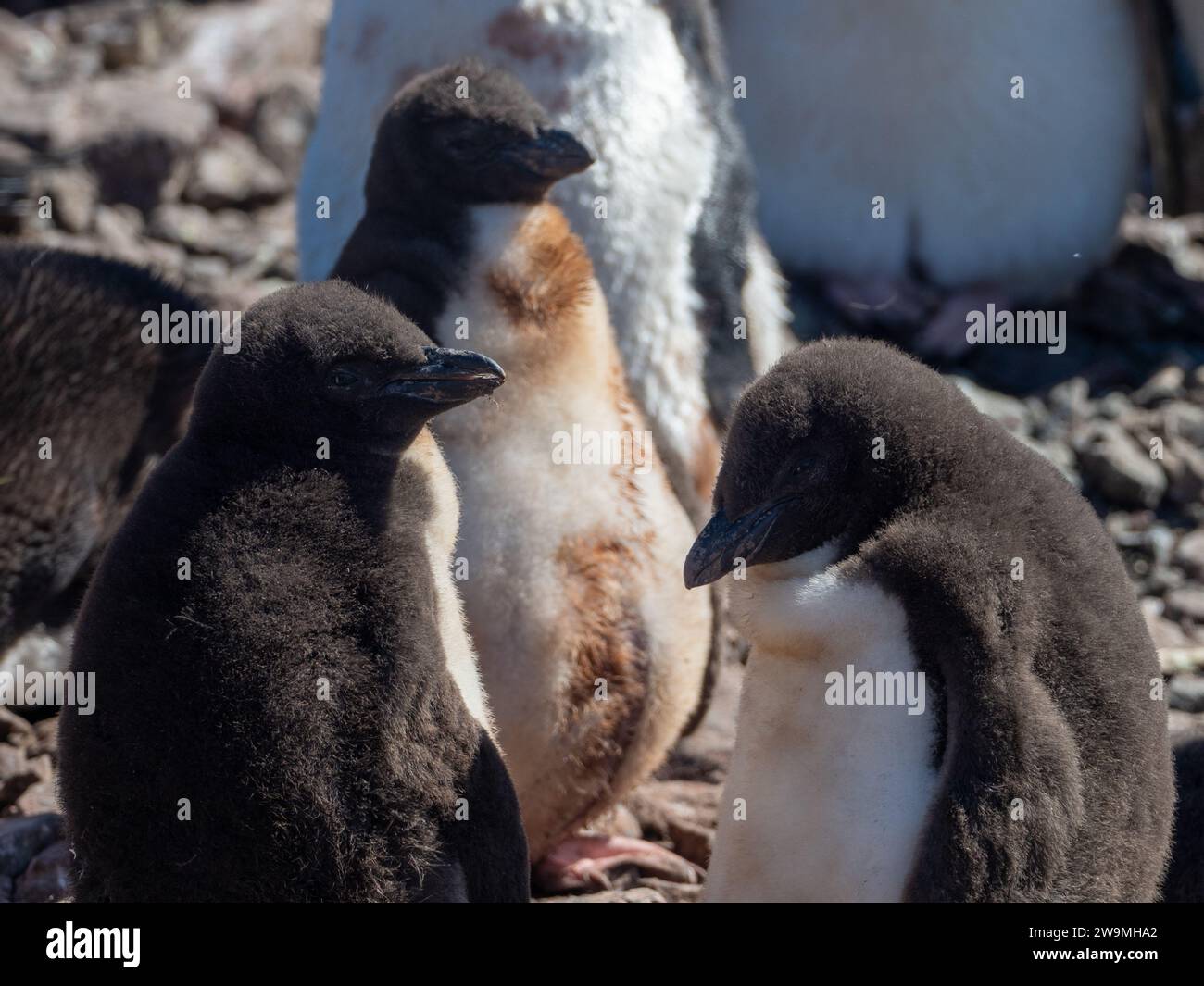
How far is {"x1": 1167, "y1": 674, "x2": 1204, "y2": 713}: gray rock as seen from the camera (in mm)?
3576

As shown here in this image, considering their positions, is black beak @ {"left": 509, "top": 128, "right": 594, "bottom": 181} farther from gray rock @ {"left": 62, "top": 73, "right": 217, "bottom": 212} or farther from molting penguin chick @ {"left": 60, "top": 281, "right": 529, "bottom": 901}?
gray rock @ {"left": 62, "top": 73, "right": 217, "bottom": 212}

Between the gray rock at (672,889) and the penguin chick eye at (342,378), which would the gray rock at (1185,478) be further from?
the penguin chick eye at (342,378)

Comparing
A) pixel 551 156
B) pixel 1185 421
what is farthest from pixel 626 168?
pixel 1185 421

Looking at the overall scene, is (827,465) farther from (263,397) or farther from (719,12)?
(719,12)

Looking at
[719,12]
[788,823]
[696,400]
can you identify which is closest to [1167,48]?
[719,12]

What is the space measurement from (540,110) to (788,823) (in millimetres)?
A: 1390

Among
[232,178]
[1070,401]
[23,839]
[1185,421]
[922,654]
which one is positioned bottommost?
[23,839]

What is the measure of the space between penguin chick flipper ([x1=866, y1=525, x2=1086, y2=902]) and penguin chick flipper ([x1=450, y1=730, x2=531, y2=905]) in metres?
0.49

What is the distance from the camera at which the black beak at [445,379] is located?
7.26 feet

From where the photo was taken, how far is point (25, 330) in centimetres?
404

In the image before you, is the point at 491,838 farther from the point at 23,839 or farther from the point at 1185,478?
the point at 1185,478

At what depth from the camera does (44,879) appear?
272 cm

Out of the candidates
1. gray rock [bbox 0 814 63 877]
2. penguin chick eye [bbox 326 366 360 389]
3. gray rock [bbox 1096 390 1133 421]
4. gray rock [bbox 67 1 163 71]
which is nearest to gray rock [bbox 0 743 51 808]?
gray rock [bbox 0 814 63 877]

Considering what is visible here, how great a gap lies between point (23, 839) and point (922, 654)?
5.00 ft
